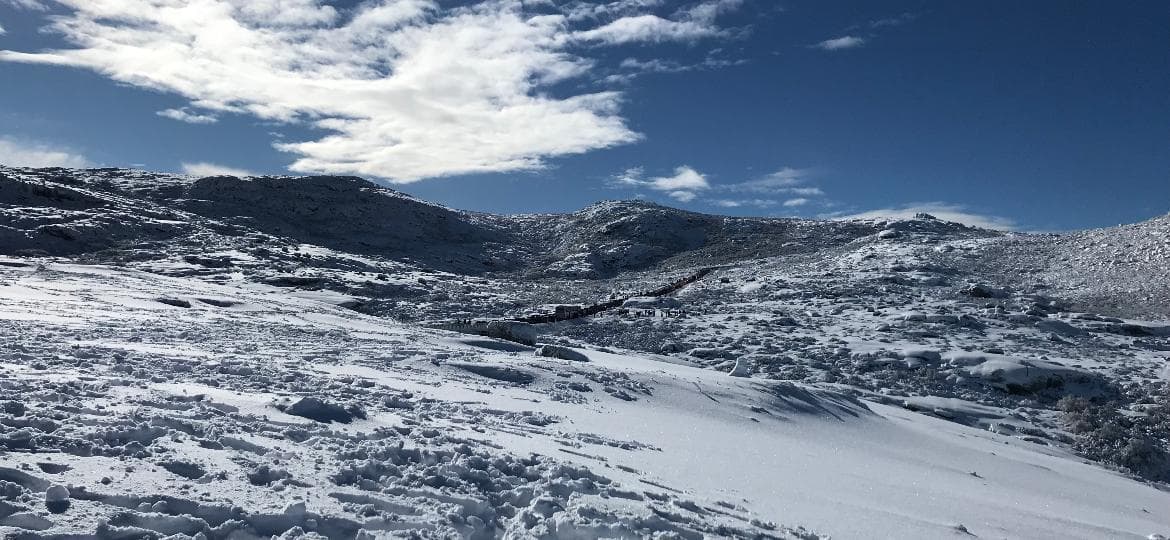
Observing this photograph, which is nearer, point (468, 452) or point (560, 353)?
point (468, 452)

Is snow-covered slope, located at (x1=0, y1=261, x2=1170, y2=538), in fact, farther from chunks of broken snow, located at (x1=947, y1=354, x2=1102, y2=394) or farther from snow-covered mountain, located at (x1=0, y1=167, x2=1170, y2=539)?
chunks of broken snow, located at (x1=947, y1=354, x2=1102, y2=394)

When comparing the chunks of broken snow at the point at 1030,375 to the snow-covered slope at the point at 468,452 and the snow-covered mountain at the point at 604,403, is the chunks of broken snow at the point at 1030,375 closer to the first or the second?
the snow-covered mountain at the point at 604,403

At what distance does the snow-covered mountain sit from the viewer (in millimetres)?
4668

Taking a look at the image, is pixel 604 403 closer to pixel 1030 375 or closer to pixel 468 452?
pixel 468 452

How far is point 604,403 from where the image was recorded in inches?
397

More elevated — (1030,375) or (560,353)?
(1030,375)

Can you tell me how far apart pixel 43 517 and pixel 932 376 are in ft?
58.7

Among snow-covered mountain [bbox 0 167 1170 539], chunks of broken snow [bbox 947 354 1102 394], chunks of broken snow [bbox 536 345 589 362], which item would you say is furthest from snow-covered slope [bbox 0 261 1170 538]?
chunks of broken snow [bbox 947 354 1102 394]

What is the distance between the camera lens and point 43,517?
3.69m

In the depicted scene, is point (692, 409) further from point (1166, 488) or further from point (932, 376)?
point (932, 376)

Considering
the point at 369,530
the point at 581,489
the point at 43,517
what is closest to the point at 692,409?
the point at 581,489

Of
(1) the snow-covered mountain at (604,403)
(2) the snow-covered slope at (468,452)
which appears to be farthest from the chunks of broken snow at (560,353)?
(2) the snow-covered slope at (468,452)

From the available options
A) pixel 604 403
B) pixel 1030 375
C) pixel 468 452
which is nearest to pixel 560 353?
pixel 604 403

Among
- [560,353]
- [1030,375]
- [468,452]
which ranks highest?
[1030,375]
